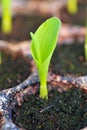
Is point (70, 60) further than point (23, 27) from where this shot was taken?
No

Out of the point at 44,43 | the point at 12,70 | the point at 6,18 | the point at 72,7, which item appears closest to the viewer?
the point at 44,43

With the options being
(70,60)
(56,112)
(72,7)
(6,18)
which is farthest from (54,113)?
(72,7)

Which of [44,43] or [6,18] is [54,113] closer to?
[44,43]

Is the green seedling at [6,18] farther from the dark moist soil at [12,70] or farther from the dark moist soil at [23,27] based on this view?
the dark moist soil at [12,70]

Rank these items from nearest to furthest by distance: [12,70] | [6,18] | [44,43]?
[44,43] → [12,70] → [6,18]

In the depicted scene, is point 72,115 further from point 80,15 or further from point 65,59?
point 80,15

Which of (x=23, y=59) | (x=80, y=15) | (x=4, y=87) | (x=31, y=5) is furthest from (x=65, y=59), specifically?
(x=31, y=5)
